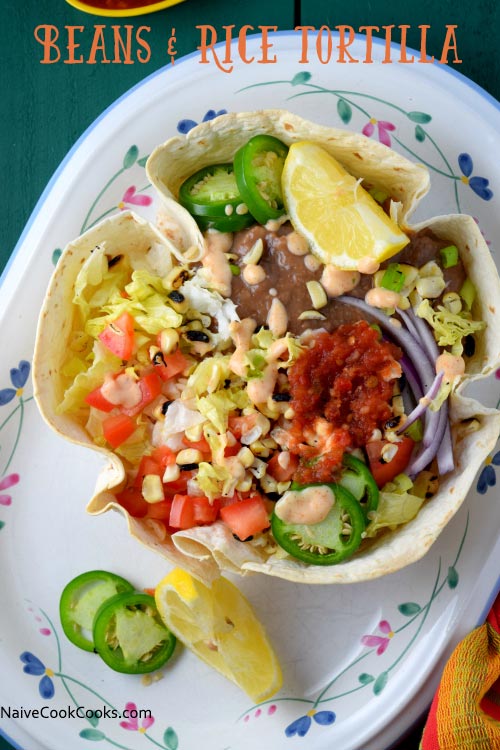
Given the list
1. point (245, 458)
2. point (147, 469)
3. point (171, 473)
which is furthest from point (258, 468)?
point (147, 469)

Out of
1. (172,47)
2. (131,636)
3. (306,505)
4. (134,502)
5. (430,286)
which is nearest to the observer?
(306,505)

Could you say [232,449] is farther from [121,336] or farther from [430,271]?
[430,271]

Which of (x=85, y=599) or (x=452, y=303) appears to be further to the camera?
(x=85, y=599)

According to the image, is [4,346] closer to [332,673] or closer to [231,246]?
[231,246]

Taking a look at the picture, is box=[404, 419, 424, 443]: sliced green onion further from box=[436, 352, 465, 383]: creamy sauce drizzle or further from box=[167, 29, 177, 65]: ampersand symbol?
box=[167, 29, 177, 65]: ampersand symbol

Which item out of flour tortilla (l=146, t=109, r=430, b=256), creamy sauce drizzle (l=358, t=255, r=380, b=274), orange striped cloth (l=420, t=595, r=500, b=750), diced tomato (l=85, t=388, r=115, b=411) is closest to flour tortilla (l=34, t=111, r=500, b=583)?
flour tortilla (l=146, t=109, r=430, b=256)

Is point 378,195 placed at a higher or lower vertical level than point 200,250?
higher

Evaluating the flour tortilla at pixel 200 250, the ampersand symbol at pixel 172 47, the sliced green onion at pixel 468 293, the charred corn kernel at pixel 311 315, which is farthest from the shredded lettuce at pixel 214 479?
the ampersand symbol at pixel 172 47
